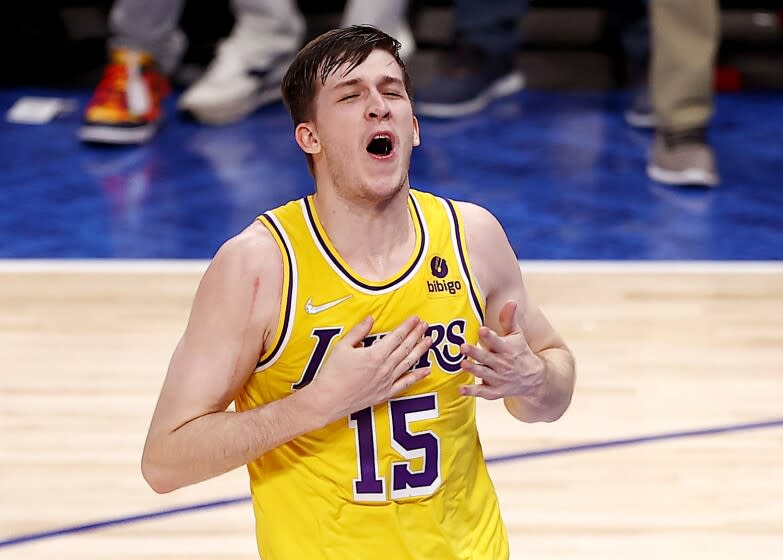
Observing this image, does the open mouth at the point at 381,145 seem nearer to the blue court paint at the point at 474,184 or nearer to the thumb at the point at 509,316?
the thumb at the point at 509,316

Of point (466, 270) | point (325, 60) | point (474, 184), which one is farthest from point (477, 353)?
point (474, 184)

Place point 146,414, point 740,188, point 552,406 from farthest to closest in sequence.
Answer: point 740,188 < point 146,414 < point 552,406

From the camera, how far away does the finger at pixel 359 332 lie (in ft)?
6.79

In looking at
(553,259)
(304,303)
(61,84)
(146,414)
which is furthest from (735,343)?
(61,84)

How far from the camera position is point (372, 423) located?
226 centimetres

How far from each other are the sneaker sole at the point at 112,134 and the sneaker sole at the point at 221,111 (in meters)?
0.36

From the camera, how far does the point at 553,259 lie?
5.15 metres

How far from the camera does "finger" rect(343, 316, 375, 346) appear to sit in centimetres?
207

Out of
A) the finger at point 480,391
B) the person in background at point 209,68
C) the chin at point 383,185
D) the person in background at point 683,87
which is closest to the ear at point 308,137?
the chin at point 383,185

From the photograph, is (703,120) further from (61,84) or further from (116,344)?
(61,84)

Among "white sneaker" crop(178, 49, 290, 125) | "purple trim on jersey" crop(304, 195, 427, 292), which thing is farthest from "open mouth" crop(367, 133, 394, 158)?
"white sneaker" crop(178, 49, 290, 125)

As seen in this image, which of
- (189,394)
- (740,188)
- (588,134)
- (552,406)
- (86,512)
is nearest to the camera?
(189,394)

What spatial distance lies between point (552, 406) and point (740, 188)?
3.77 metres

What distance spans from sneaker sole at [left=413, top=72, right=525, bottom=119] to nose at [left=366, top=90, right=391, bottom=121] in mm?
Result: 4431
